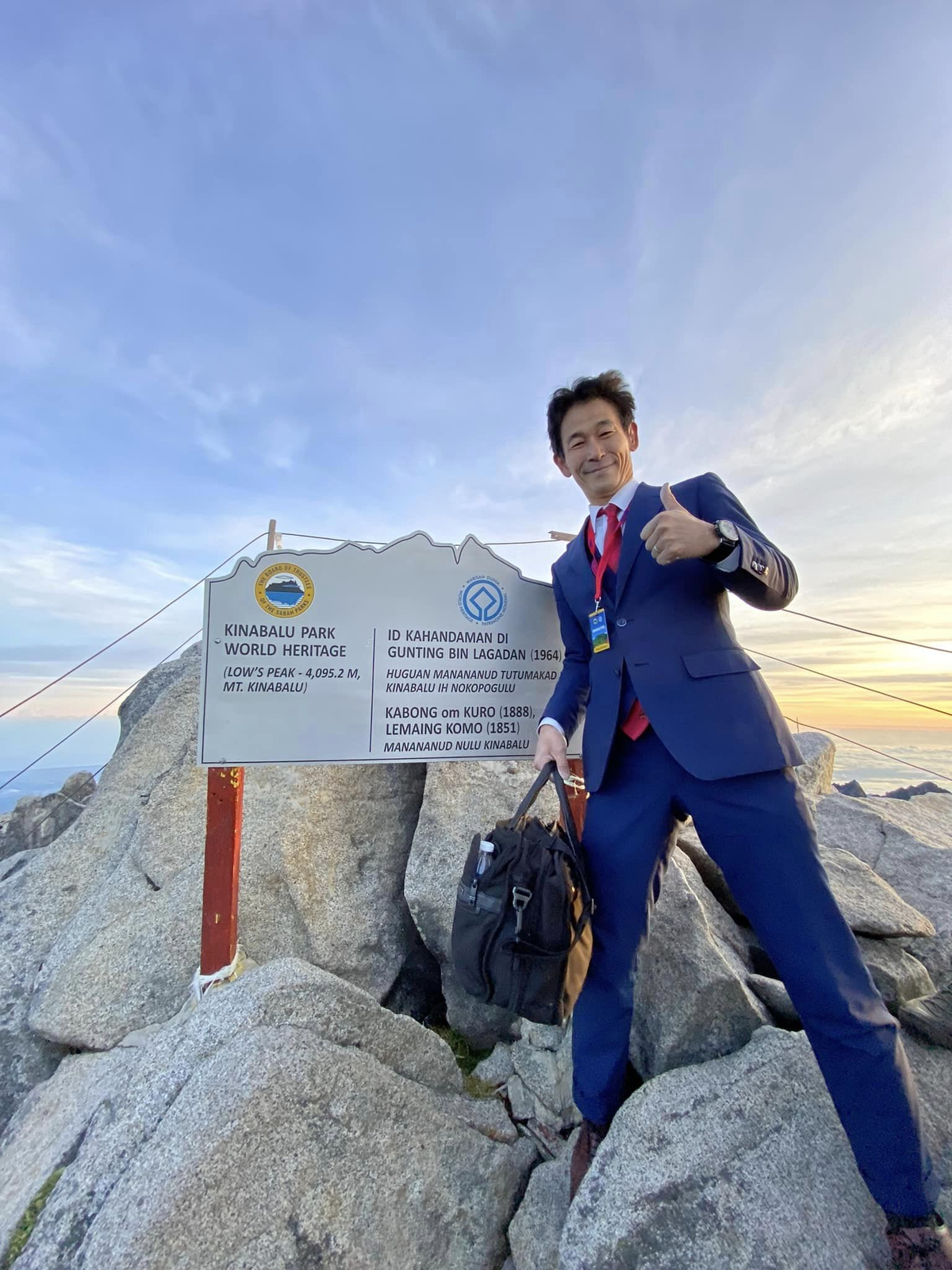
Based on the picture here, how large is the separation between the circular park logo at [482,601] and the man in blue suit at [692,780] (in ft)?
3.41

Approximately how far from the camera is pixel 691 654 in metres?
2.76

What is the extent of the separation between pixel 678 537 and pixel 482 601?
211 centimetres

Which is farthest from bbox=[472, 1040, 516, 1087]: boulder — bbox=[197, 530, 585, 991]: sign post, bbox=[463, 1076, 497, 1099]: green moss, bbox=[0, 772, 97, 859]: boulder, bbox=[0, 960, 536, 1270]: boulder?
bbox=[0, 772, 97, 859]: boulder

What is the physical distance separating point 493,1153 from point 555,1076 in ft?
2.39

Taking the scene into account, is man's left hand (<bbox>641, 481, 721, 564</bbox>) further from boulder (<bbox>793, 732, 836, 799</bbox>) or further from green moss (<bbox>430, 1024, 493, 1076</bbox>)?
boulder (<bbox>793, 732, 836, 799</bbox>)

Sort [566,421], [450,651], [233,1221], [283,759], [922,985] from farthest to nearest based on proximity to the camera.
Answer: [450,651] < [283,759] < [922,985] < [566,421] < [233,1221]

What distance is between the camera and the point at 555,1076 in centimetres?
363

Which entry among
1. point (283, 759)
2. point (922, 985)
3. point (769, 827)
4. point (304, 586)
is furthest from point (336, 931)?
point (922, 985)

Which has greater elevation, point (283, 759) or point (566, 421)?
point (566, 421)

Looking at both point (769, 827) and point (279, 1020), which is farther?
point (279, 1020)

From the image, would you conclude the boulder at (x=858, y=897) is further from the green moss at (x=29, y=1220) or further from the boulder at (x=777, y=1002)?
the green moss at (x=29, y=1220)

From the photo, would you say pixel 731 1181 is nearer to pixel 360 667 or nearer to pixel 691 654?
pixel 691 654

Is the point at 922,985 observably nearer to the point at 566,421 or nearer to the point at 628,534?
the point at 628,534

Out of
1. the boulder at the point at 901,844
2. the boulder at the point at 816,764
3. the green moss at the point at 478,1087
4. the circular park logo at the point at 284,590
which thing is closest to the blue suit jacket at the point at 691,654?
the circular park logo at the point at 284,590
